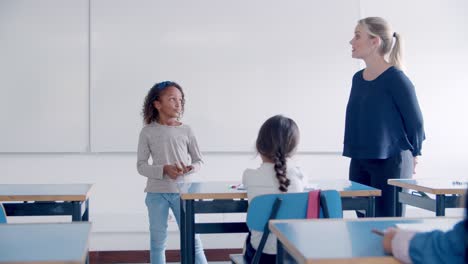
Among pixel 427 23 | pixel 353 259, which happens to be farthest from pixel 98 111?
pixel 353 259

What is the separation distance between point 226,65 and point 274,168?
231 centimetres

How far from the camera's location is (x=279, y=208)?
6.95 feet

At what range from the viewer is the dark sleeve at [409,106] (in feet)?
9.39

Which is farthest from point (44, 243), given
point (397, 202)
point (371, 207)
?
point (397, 202)

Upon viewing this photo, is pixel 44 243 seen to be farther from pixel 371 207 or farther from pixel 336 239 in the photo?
pixel 371 207

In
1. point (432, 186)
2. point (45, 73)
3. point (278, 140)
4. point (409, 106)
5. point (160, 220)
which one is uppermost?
point (45, 73)

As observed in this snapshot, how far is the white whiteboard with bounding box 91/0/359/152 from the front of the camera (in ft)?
14.5

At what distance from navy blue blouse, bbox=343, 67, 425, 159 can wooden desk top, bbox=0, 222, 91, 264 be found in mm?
1685

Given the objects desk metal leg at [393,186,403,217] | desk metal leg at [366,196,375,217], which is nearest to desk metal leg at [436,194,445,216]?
desk metal leg at [393,186,403,217]

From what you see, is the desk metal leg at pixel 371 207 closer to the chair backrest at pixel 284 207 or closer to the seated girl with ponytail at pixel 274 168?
the seated girl with ponytail at pixel 274 168

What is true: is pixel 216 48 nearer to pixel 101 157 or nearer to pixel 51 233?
pixel 101 157

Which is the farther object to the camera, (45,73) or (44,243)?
(45,73)

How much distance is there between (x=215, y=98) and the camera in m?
4.53

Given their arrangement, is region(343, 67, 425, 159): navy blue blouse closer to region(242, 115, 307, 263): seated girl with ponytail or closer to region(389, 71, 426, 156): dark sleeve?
region(389, 71, 426, 156): dark sleeve
